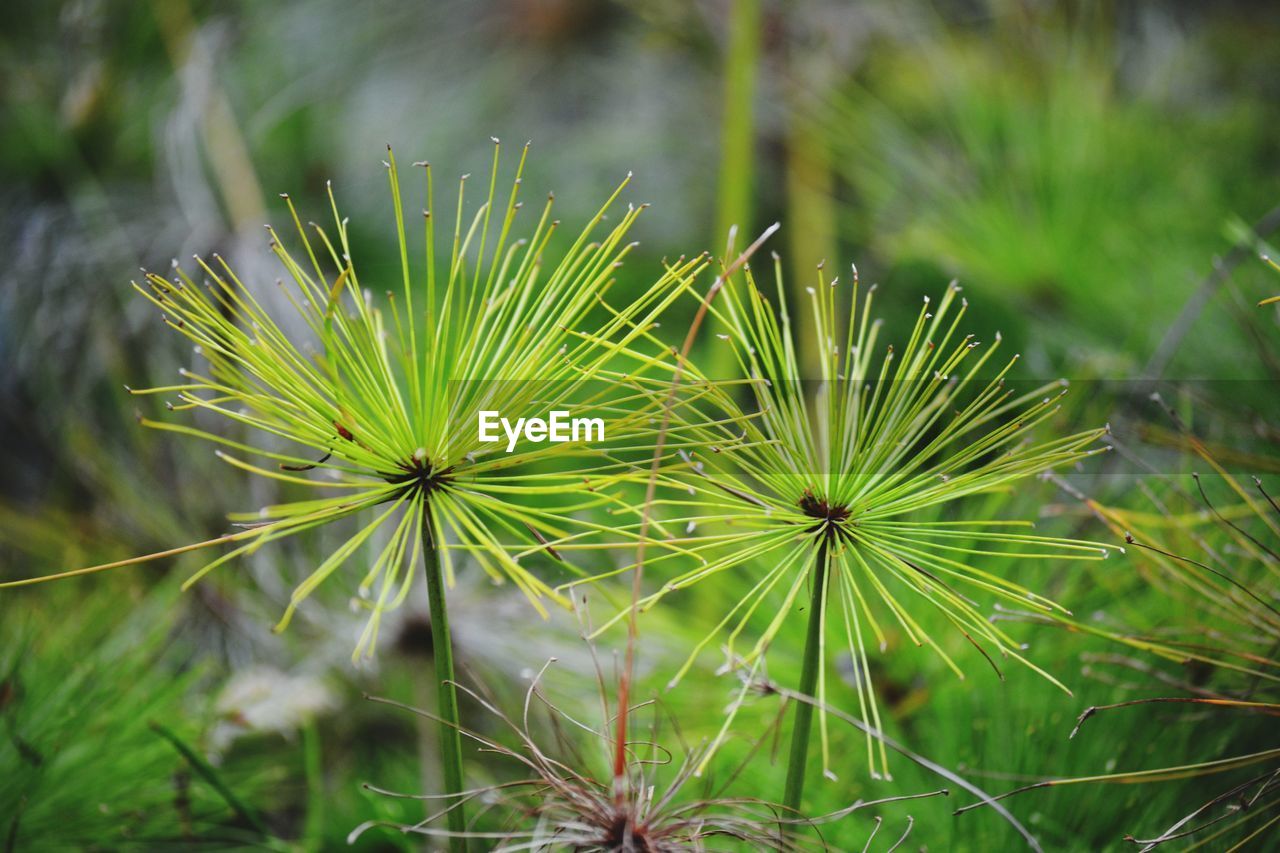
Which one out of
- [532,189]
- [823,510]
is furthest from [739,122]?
[823,510]

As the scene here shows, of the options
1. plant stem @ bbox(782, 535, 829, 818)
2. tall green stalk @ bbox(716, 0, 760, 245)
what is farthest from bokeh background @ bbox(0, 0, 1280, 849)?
plant stem @ bbox(782, 535, 829, 818)

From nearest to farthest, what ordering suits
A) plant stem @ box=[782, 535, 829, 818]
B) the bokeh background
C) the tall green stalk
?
1. plant stem @ box=[782, 535, 829, 818]
2. the bokeh background
3. the tall green stalk

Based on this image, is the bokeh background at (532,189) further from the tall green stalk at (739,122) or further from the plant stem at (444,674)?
the plant stem at (444,674)

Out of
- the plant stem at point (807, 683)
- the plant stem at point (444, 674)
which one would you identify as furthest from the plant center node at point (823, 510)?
the plant stem at point (444, 674)

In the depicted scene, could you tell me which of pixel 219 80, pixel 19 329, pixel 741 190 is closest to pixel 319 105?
pixel 219 80

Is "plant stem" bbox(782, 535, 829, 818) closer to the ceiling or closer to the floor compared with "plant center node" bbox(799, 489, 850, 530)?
closer to the floor

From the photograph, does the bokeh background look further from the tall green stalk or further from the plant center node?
the plant center node

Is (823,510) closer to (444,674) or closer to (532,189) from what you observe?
(444,674)
